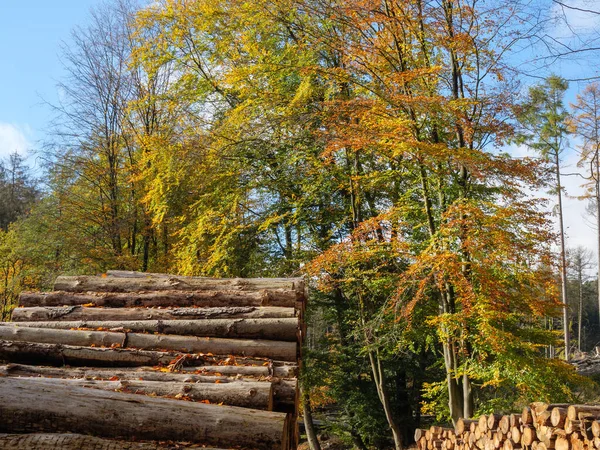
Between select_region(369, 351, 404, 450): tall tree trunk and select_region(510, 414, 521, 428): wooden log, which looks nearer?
select_region(510, 414, 521, 428): wooden log

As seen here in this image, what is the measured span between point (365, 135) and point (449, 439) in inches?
236

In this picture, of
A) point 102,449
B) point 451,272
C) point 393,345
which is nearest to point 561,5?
point 102,449

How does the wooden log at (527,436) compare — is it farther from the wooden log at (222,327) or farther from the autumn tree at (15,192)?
the autumn tree at (15,192)

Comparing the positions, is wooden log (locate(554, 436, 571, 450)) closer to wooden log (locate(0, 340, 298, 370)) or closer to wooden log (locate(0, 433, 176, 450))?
wooden log (locate(0, 340, 298, 370))

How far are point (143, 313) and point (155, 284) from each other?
2.53 feet

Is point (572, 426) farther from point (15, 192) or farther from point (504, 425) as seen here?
point (15, 192)

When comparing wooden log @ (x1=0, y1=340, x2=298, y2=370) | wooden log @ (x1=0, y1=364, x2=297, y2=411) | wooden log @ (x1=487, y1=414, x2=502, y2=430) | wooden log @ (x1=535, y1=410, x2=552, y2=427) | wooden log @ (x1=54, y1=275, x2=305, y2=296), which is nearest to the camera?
wooden log @ (x1=0, y1=364, x2=297, y2=411)

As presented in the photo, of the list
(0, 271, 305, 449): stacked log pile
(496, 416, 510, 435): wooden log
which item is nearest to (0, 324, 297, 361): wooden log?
(0, 271, 305, 449): stacked log pile

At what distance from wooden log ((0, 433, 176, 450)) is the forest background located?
296 inches

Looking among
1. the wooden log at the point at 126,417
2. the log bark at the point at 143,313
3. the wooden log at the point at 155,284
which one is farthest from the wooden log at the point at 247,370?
the wooden log at the point at 155,284

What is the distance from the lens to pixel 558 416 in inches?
266

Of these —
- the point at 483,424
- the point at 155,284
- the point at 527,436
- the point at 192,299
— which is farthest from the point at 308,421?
the point at 192,299

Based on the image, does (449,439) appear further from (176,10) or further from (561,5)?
(176,10)

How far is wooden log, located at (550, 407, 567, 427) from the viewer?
6762 mm
